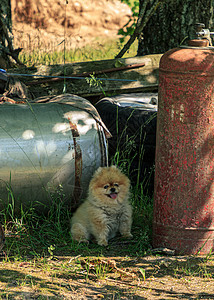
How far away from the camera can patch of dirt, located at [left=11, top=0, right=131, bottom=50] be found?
12.3 m

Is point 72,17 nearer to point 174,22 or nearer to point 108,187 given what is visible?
point 174,22

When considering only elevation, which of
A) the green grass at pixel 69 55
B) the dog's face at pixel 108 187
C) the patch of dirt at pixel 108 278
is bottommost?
the patch of dirt at pixel 108 278

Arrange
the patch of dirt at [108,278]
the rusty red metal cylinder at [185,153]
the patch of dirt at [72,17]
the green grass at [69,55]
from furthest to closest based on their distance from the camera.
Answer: the patch of dirt at [72,17] < the green grass at [69,55] < the rusty red metal cylinder at [185,153] < the patch of dirt at [108,278]

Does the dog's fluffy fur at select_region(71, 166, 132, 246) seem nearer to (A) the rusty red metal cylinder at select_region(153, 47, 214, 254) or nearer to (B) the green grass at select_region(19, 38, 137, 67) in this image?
(A) the rusty red metal cylinder at select_region(153, 47, 214, 254)

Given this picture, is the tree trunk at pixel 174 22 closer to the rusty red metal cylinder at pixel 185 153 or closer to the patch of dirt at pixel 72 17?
the rusty red metal cylinder at pixel 185 153

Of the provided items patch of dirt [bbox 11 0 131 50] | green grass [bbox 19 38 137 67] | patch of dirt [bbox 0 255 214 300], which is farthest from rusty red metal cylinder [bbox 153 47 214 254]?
patch of dirt [bbox 11 0 131 50]

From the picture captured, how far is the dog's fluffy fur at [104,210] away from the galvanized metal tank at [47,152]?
24 cm

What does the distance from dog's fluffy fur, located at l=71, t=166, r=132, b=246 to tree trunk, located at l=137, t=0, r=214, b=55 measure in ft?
8.75

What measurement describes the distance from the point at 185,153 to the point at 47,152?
4.10ft

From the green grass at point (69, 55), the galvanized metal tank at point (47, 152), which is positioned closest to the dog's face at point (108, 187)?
the galvanized metal tank at point (47, 152)

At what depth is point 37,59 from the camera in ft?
24.5

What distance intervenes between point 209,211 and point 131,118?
4.67 feet

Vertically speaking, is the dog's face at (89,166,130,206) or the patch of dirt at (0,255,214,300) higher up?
the dog's face at (89,166,130,206)

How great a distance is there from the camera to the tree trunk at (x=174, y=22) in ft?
18.7
